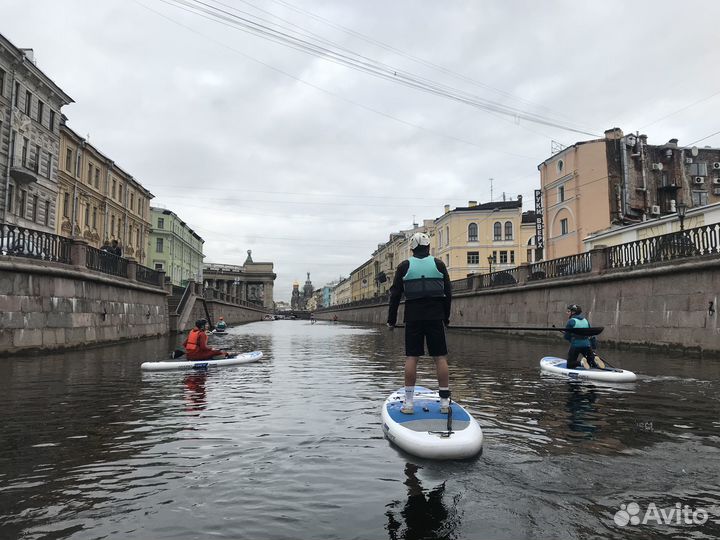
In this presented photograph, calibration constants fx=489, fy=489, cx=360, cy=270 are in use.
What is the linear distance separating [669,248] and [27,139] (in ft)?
130

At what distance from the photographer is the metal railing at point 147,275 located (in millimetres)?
24803

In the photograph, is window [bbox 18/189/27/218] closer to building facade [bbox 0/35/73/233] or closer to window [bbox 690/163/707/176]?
building facade [bbox 0/35/73/233]

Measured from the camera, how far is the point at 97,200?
48.7 metres

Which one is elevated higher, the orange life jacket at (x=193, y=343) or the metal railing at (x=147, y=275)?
the metal railing at (x=147, y=275)

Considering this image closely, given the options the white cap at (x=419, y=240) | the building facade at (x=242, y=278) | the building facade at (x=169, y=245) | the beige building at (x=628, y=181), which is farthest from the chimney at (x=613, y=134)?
the building facade at (x=242, y=278)

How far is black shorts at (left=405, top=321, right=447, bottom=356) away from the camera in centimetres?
561

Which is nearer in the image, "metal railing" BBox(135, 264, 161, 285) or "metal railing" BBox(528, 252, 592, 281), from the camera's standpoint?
"metal railing" BBox(528, 252, 592, 281)

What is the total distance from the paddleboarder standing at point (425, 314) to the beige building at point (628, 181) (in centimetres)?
3708

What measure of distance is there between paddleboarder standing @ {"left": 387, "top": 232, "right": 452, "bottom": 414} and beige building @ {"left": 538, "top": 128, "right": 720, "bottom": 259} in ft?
122

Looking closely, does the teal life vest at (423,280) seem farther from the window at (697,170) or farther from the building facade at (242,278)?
the building facade at (242,278)

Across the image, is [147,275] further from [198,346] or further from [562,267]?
[562,267]

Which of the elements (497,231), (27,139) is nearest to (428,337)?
(27,139)

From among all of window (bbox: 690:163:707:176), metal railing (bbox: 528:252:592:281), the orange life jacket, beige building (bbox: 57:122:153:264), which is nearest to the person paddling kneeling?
the orange life jacket

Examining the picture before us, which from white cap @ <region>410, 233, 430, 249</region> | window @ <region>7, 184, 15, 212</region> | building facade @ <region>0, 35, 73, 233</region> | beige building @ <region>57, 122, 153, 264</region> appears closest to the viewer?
white cap @ <region>410, 233, 430, 249</region>
